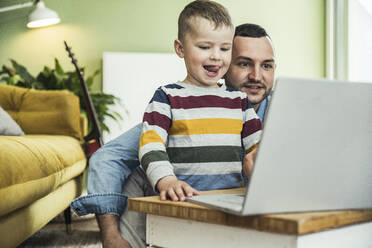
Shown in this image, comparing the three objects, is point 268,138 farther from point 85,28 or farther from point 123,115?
point 85,28

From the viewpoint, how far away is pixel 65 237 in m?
2.02

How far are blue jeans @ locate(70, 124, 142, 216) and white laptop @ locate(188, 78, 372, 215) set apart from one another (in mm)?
372

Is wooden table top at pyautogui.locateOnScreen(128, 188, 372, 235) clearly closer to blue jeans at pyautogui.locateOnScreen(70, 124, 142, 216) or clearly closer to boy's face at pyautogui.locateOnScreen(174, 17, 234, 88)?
blue jeans at pyautogui.locateOnScreen(70, 124, 142, 216)

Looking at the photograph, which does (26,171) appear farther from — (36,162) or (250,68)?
(250,68)

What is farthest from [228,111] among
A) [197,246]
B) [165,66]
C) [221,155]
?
[165,66]

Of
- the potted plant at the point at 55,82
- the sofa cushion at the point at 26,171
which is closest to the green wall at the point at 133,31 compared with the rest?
the potted plant at the point at 55,82

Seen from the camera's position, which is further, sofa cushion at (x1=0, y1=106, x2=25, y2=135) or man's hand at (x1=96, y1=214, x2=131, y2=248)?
sofa cushion at (x1=0, y1=106, x2=25, y2=135)

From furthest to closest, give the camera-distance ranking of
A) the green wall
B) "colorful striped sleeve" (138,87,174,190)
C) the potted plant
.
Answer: the green wall < the potted plant < "colorful striped sleeve" (138,87,174,190)

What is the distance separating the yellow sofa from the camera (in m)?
1.07

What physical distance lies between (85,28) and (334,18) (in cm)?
222

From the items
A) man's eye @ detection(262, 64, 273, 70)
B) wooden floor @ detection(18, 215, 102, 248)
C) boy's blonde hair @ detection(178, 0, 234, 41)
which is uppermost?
boy's blonde hair @ detection(178, 0, 234, 41)

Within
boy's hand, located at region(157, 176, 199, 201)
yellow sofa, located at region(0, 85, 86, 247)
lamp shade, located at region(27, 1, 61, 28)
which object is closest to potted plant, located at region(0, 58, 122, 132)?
lamp shade, located at region(27, 1, 61, 28)

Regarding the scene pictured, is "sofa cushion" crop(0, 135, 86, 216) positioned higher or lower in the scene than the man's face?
lower

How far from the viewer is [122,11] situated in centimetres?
383
